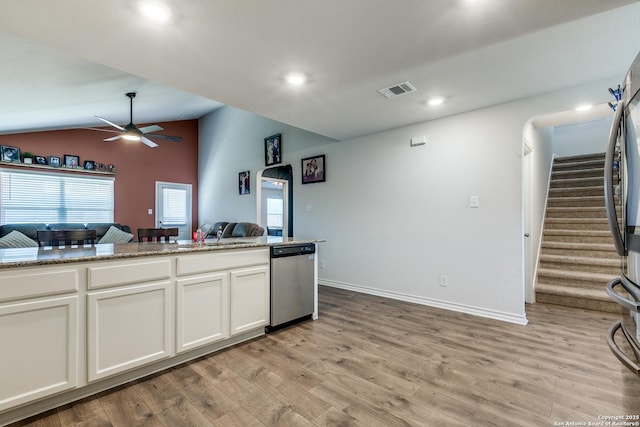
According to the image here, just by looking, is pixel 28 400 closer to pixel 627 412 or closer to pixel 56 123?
pixel 627 412

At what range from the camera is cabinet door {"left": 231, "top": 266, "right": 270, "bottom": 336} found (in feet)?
8.04

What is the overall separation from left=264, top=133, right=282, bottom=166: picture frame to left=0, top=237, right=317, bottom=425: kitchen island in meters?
3.41

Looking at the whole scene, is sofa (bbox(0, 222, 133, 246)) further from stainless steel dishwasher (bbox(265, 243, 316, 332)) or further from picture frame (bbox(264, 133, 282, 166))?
stainless steel dishwasher (bbox(265, 243, 316, 332))

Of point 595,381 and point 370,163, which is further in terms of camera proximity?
point 370,163

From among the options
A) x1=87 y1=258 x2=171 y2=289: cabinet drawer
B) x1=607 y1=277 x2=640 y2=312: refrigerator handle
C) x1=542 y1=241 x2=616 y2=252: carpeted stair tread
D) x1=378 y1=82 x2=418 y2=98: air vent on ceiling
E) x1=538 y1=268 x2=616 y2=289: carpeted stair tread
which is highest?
x1=378 y1=82 x2=418 y2=98: air vent on ceiling

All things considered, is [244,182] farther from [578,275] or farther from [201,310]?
[578,275]

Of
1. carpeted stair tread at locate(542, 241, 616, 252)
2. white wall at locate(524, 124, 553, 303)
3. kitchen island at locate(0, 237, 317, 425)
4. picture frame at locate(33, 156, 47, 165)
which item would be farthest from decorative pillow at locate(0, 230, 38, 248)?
carpeted stair tread at locate(542, 241, 616, 252)

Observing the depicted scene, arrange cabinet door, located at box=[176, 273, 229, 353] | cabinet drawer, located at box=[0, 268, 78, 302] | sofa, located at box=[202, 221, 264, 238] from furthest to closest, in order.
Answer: sofa, located at box=[202, 221, 264, 238], cabinet door, located at box=[176, 273, 229, 353], cabinet drawer, located at box=[0, 268, 78, 302]

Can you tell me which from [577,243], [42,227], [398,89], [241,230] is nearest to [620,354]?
[398,89]

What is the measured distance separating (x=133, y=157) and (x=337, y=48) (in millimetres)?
6566

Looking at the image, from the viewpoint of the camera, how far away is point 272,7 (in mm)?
1690

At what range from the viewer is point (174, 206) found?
7.61m

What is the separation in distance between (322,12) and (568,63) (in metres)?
2.02

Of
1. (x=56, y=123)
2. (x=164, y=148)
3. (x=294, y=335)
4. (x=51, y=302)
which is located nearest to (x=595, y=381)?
(x=294, y=335)
